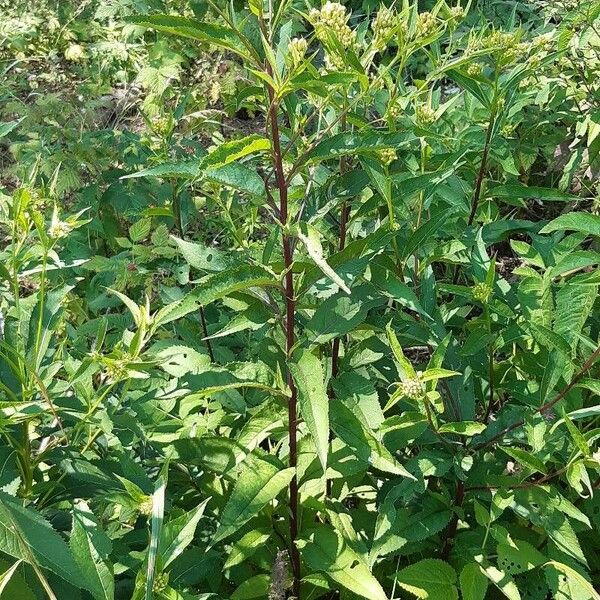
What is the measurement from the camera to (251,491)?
1.37 meters

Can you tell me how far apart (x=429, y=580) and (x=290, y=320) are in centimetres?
66

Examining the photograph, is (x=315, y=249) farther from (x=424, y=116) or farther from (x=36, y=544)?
(x=424, y=116)

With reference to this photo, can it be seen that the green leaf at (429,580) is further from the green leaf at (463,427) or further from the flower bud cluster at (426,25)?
the flower bud cluster at (426,25)

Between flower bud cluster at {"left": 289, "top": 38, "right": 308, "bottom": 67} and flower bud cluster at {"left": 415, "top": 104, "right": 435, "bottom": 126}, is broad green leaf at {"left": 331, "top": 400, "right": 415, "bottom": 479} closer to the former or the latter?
flower bud cluster at {"left": 289, "top": 38, "right": 308, "bottom": 67}

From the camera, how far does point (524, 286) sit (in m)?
1.66

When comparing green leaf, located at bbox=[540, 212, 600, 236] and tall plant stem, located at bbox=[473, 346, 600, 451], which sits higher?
green leaf, located at bbox=[540, 212, 600, 236]

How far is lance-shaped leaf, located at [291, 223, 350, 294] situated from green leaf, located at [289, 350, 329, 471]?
18 cm

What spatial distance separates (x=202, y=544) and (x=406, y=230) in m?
0.85

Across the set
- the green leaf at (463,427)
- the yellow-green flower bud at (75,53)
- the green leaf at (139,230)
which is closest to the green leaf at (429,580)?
the green leaf at (463,427)

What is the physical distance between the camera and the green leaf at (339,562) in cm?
139

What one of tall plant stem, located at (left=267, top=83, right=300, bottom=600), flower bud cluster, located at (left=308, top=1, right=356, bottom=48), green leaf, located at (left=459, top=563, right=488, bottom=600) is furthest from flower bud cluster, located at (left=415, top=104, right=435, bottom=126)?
green leaf, located at (left=459, top=563, right=488, bottom=600)

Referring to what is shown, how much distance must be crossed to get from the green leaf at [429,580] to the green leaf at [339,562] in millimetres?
120

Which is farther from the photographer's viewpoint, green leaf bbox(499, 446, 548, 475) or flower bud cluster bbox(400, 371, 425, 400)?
green leaf bbox(499, 446, 548, 475)

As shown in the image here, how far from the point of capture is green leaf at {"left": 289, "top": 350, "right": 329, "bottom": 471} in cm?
118
